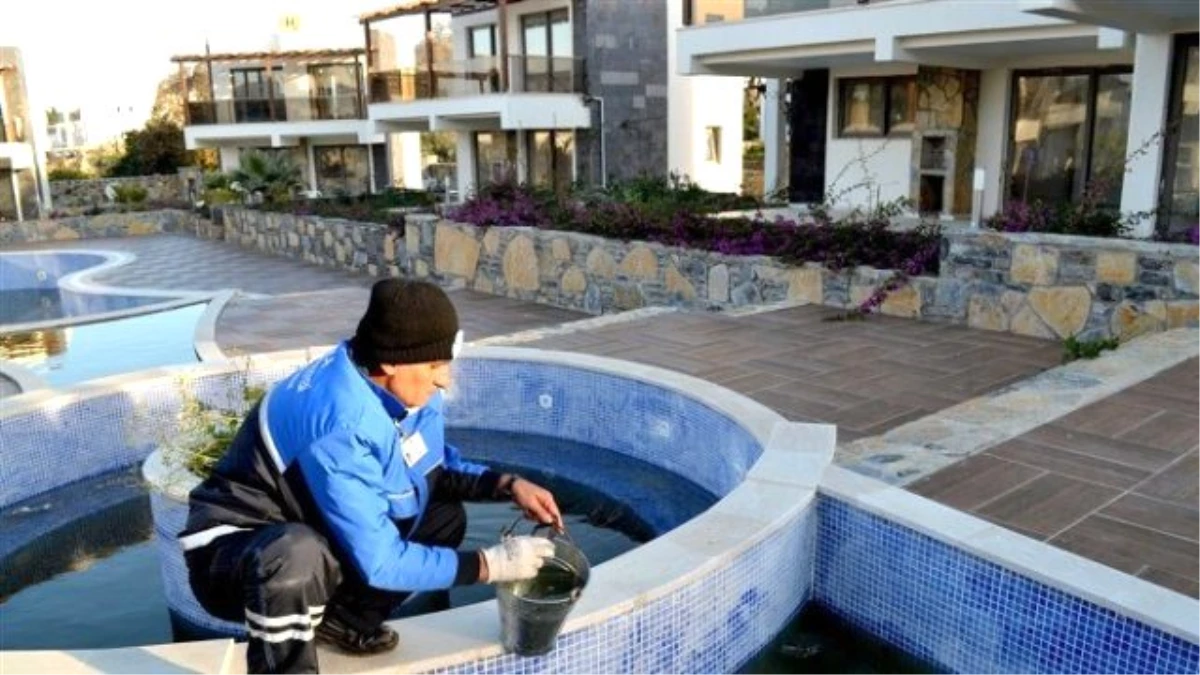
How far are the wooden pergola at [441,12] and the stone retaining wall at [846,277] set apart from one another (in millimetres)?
6064

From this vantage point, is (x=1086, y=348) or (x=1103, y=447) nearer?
(x=1103, y=447)

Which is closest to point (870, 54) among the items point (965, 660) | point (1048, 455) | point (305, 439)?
point (1048, 455)

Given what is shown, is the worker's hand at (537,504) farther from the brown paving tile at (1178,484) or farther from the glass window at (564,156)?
the glass window at (564,156)

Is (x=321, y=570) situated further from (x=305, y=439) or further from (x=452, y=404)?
(x=452, y=404)

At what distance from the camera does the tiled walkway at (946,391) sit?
12.1ft

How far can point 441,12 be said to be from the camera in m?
21.4

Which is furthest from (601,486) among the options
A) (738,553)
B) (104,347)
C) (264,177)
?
(264,177)

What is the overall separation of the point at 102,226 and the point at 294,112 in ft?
22.5

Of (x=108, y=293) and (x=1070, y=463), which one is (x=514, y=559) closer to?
(x=1070, y=463)

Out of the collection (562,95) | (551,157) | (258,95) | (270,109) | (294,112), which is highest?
(258,95)

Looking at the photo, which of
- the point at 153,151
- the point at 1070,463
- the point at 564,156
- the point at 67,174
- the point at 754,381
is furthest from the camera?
the point at 153,151

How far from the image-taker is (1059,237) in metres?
7.05

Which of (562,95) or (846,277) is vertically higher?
(562,95)

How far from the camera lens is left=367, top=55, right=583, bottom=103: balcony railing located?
65.6 ft
